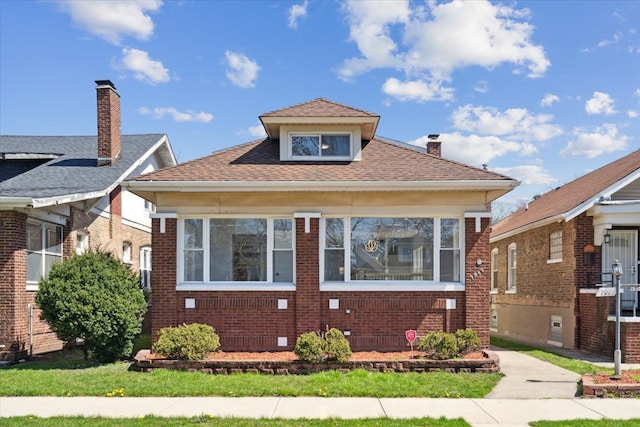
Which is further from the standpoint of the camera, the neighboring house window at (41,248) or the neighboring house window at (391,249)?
the neighboring house window at (41,248)

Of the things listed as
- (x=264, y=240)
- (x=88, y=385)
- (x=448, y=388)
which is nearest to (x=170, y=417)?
(x=88, y=385)

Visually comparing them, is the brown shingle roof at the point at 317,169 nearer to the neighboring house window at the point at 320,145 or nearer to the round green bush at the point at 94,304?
the neighboring house window at the point at 320,145

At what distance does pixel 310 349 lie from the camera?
1078 centimetres

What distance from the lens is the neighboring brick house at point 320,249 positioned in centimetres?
1238

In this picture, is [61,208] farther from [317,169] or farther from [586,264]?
[586,264]

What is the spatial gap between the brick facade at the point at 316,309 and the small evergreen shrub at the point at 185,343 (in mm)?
1055

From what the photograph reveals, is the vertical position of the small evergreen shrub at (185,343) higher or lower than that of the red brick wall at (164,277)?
lower

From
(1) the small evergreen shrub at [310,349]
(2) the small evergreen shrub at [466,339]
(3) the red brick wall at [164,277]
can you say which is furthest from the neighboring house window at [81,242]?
(2) the small evergreen shrub at [466,339]

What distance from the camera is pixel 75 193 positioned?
13633 mm

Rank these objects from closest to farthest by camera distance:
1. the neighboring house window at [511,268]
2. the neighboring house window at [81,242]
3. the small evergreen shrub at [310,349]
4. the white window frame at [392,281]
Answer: the small evergreen shrub at [310,349] → the white window frame at [392,281] → the neighboring house window at [81,242] → the neighboring house window at [511,268]

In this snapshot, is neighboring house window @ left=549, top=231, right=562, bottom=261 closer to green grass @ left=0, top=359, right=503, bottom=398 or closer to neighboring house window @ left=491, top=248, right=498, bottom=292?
neighboring house window @ left=491, top=248, right=498, bottom=292

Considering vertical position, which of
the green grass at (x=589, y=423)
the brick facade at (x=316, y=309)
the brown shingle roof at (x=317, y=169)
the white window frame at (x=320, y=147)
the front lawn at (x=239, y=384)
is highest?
the white window frame at (x=320, y=147)

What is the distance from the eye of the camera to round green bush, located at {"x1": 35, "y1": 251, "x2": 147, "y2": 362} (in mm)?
11453

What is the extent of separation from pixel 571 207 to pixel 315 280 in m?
7.64
